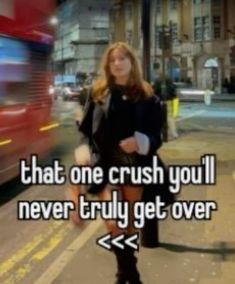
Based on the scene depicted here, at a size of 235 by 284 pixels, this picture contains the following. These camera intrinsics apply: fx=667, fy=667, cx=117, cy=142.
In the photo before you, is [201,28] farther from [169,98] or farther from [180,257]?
[180,257]

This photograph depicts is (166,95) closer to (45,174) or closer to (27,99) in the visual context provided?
(27,99)

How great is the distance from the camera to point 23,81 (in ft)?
29.6

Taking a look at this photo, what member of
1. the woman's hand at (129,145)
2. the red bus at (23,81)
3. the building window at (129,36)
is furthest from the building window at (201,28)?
the woman's hand at (129,145)

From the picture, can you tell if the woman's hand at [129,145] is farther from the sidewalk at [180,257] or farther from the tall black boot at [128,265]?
Answer: the sidewalk at [180,257]

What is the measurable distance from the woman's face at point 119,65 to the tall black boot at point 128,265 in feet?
3.89

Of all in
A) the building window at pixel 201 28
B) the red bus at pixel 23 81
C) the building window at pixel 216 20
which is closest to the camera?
the red bus at pixel 23 81

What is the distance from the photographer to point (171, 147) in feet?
49.3

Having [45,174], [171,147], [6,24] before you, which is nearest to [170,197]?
[45,174]

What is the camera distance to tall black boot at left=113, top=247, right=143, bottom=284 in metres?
4.62

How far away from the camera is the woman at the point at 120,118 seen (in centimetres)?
439

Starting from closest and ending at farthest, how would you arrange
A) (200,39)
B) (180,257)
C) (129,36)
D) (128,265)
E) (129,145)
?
Answer: (129,145) → (128,265) → (180,257) → (200,39) → (129,36)

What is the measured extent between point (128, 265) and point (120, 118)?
3.41 feet

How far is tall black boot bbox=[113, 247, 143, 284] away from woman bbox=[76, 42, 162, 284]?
43cm

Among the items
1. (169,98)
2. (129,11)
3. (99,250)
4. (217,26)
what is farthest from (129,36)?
(99,250)
